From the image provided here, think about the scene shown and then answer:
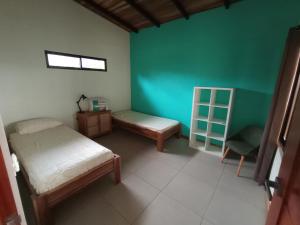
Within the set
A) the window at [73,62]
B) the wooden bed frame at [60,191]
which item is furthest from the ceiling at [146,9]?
the wooden bed frame at [60,191]

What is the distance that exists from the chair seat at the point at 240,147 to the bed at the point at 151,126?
116 cm

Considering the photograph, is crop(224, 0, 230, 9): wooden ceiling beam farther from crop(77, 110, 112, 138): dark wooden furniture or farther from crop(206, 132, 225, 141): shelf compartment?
crop(77, 110, 112, 138): dark wooden furniture

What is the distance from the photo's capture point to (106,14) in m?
3.43

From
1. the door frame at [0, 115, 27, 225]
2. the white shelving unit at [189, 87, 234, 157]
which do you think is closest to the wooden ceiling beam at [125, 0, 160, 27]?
the white shelving unit at [189, 87, 234, 157]

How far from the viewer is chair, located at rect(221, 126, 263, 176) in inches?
89.4

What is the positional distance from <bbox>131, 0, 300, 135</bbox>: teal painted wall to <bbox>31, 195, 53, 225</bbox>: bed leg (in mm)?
2908

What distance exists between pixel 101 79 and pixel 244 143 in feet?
11.5

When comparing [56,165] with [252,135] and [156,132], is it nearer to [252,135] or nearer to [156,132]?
[156,132]

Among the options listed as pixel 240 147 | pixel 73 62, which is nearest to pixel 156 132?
pixel 240 147

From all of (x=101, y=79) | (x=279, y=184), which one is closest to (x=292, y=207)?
(x=279, y=184)

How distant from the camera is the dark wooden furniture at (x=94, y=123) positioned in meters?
3.27

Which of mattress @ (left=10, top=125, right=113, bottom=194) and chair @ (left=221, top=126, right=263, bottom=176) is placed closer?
mattress @ (left=10, top=125, right=113, bottom=194)

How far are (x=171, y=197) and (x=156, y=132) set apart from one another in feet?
4.24

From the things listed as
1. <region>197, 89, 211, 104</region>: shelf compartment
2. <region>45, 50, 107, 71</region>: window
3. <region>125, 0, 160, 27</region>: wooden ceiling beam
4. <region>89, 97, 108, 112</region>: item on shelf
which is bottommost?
<region>89, 97, 108, 112</region>: item on shelf
